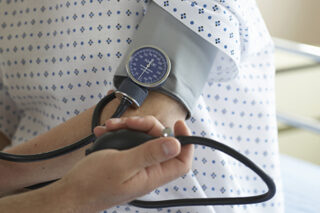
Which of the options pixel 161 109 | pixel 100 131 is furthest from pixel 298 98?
pixel 100 131

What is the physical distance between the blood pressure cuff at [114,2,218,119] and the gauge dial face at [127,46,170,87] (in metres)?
0.01

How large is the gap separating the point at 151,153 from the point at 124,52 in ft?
1.07

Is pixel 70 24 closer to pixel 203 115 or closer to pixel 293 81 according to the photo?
pixel 203 115

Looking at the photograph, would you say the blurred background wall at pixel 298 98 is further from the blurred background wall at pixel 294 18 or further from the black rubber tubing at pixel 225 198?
the black rubber tubing at pixel 225 198

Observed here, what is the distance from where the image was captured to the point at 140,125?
0.50 meters

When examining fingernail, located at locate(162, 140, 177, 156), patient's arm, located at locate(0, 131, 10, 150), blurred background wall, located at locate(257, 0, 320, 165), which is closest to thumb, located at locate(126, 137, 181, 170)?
fingernail, located at locate(162, 140, 177, 156)

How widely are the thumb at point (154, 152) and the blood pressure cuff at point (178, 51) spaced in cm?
19

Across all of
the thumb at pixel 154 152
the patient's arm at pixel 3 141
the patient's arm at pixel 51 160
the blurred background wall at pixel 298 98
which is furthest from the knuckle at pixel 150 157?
the blurred background wall at pixel 298 98

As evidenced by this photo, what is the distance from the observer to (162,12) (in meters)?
0.65

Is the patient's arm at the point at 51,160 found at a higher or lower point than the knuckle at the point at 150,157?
lower

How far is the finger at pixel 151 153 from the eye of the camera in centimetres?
44

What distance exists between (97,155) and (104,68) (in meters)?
0.29

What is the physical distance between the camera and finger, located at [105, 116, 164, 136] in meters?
0.50

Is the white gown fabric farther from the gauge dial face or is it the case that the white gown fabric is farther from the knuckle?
the knuckle
